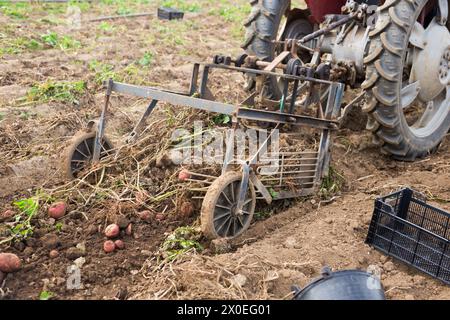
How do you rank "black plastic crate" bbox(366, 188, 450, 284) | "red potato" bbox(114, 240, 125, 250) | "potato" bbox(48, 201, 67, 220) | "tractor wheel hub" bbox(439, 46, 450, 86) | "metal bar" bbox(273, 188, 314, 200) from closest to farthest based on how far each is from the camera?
"black plastic crate" bbox(366, 188, 450, 284)
"red potato" bbox(114, 240, 125, 250)
"potato" bbox(48, 201, 67, 220)
"metal bar" bbox(273, 188, 314, 200)
"tractor wheel hub" bbox(439, 46, 450, 86)

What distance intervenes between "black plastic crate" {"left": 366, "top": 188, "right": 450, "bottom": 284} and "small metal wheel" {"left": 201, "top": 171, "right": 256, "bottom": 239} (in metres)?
0.89

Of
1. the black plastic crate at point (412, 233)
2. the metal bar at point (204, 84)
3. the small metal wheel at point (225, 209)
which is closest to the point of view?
the black plastic crate at point (412, 233)

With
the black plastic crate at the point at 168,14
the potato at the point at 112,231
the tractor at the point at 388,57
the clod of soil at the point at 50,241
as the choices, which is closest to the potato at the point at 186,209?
the potato at the point at 112,231

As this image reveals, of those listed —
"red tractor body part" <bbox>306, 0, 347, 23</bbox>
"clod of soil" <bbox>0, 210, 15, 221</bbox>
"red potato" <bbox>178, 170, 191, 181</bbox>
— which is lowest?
"clod of soil" <bbox>0, 210, 15, 221</bbox>

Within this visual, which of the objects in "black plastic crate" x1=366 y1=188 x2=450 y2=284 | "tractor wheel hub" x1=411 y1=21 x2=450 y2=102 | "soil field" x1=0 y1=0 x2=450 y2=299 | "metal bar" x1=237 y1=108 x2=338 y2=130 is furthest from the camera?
"tractor wheel hub" x1=411 y1=21 x2=450 y2=102

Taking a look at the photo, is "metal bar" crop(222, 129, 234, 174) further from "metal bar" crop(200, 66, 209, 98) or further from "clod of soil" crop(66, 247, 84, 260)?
"clod of soil" crop(66, 247, 84, 260)

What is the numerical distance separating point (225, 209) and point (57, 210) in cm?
126

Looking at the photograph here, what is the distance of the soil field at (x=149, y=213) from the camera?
3.70 meters

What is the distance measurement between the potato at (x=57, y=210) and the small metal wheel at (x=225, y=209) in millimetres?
1116

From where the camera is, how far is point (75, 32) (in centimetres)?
1002

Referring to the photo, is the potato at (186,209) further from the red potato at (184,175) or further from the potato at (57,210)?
the potato at (57,210)

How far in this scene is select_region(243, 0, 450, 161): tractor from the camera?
203 inches

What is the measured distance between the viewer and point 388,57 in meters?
5.13

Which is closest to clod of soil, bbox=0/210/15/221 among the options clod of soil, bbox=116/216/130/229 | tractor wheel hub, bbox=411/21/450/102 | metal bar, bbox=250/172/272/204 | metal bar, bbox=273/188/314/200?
clod of soil, bbox=116/216/130/229
